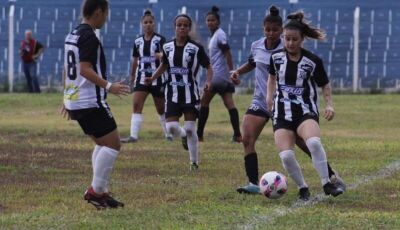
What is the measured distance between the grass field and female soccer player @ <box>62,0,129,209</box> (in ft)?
1.07

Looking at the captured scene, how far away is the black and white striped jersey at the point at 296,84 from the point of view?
31.9 ft

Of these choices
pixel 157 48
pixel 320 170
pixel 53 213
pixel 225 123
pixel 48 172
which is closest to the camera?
pixel 53 213

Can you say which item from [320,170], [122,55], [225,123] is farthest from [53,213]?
[122,55]

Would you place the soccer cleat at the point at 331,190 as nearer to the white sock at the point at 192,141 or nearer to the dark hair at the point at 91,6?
the dark hair at the point at 91,6

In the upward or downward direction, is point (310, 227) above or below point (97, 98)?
below

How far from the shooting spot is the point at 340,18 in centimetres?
3284

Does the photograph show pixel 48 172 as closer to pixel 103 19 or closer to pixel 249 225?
pixel 103 19

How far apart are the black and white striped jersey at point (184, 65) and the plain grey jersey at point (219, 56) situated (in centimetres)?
448

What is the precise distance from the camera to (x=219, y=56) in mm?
17703

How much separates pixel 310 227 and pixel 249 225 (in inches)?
17.5

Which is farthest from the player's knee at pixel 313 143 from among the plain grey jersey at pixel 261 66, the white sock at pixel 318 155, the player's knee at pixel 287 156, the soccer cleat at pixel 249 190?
the plain grey jersey at pixel 261 66

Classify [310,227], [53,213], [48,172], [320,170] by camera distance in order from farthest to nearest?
[48,172] → [320,170] → [53,213] → [310,227]

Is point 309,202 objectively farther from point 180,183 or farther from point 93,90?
point 93,90

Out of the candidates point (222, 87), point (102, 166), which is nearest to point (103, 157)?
point (102, 166)
